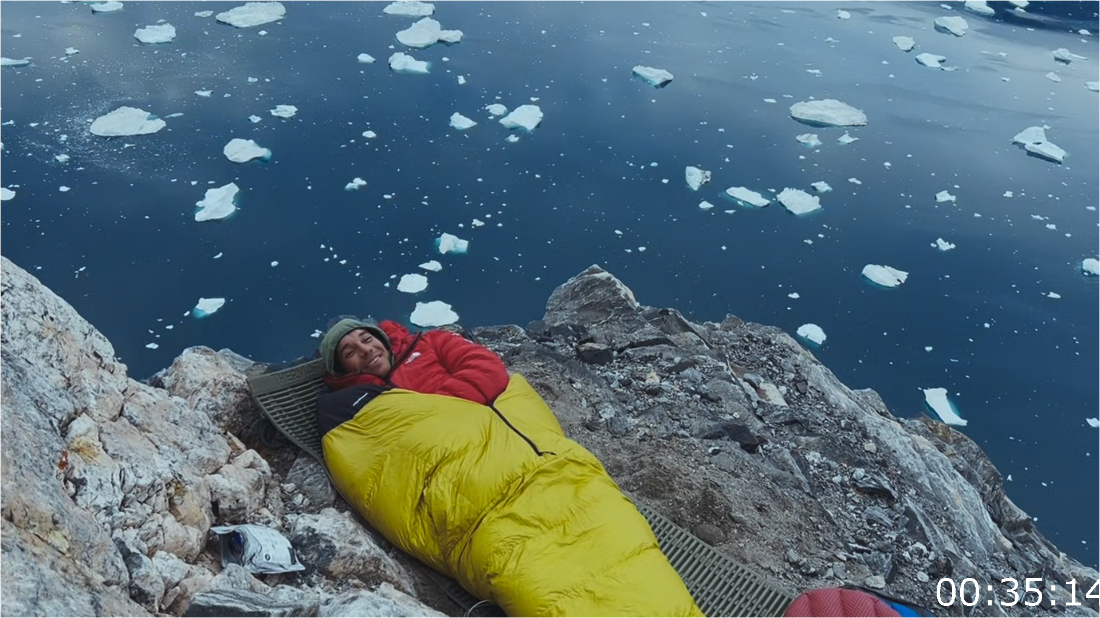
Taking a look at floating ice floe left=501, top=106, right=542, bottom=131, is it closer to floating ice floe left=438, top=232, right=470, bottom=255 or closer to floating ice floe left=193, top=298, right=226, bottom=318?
floating ice floe left=438, top=232, right=470, bottom=255

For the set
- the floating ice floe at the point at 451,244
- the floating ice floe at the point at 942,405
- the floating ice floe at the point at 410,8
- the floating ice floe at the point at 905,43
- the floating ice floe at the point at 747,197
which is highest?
the floating ice floe at the point at 410,8

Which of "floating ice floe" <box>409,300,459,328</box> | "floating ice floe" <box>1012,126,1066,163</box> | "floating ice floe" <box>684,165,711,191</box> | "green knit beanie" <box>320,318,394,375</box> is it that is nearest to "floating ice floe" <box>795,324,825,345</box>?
"floating ice floe" <box>684,165,711,191</box>

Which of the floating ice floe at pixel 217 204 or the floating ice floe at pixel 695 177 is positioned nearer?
the floating ice floe at pixel 217 204

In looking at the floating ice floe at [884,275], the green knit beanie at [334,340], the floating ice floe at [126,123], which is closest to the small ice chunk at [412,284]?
the green knit beanie at [334,340]

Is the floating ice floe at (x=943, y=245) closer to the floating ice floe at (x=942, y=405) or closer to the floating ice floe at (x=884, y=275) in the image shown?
the floating ice floe at (x=884, y=275)

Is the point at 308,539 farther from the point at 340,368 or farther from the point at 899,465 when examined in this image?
the point at 899,465

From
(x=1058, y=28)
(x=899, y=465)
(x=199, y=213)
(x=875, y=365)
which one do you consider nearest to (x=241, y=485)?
(x=899, y=465)

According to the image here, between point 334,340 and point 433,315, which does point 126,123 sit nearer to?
point 433,315
